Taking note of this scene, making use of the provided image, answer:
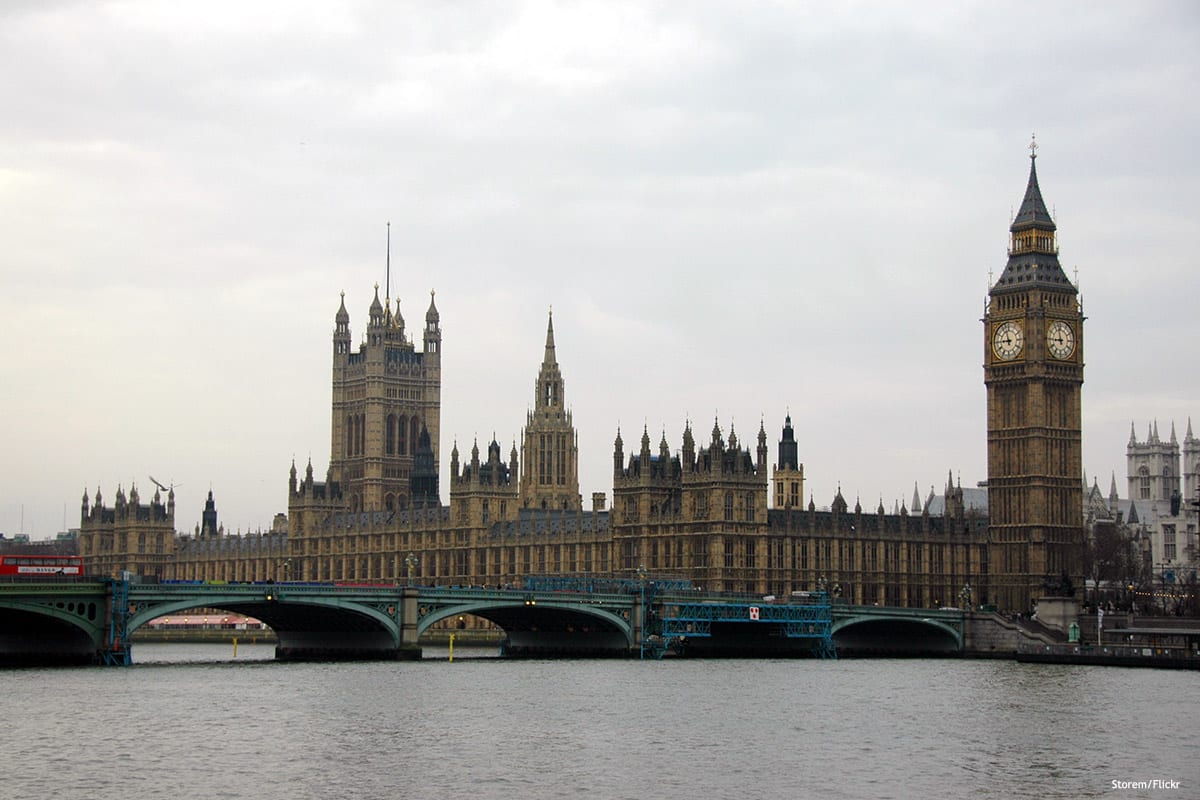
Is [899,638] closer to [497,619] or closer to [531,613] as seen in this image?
[497,619]

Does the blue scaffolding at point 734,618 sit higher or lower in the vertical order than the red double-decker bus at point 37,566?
lower

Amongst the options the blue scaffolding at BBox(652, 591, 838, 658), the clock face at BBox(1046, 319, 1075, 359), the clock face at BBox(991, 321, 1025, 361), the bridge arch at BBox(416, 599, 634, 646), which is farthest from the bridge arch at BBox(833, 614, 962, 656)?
the clock face at BBox(1046, 319, 1075, 359)

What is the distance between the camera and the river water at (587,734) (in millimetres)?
66062

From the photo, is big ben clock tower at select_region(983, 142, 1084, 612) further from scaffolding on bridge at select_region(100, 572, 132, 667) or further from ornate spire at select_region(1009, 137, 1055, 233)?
scaffolding on bridge at select_region(100, 572, 132, 667)

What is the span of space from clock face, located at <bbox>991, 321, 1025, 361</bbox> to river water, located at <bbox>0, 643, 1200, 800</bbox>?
60632 millimetres

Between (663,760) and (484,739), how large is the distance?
8.64m

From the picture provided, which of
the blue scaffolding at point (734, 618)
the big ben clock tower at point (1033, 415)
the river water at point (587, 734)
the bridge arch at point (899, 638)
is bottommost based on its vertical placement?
the river water at point (587, 734)

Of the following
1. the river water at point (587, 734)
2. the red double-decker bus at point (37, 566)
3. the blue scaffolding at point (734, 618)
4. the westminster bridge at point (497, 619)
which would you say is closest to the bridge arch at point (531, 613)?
the westminster bridge at point (497, 619)

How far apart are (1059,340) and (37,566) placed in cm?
9102

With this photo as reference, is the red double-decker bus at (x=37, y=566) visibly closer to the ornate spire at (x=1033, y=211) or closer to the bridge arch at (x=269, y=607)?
the bridge arch at (x=269, y=607)

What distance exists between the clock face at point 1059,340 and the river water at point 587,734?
60623 millimetres

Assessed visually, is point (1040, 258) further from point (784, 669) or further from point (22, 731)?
point (22, 731)

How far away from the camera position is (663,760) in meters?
72.7

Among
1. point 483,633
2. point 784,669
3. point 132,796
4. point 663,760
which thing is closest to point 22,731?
point 132,796
